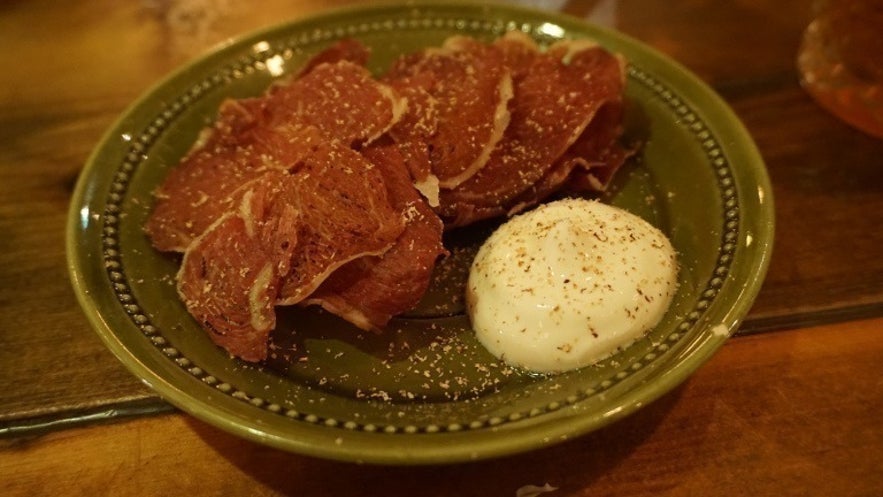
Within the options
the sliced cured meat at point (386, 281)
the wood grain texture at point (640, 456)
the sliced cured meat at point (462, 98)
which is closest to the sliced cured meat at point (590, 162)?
the sliced cured meat at point (462, 98)

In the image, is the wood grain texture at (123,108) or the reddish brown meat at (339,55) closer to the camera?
the wood grain texture at (123,108)

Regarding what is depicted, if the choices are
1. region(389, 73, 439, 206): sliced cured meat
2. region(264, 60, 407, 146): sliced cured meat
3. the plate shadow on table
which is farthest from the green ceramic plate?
region(264, 60, 407, 146): sliced cured meat

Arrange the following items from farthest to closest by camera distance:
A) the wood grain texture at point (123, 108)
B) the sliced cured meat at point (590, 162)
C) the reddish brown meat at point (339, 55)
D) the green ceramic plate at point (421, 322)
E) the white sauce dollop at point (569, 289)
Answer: the reddish brown meat at point (339, 55), the sliced cured meat at point (590, 162), the wood grain texture at point (123, 108), the white sauce dollop at point (569, 289), the green ceramic plate at point (421, 322)

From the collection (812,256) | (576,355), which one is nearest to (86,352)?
(576,355)

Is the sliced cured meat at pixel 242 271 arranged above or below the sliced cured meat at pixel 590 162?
below

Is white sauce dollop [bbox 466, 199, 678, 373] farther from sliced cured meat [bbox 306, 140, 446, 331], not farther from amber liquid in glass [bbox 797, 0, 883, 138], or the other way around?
amber liquid in glass [bbox 797, 0, 883, 138]

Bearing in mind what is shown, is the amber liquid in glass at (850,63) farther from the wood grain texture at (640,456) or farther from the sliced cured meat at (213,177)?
the sliced cured meat at (213,177)

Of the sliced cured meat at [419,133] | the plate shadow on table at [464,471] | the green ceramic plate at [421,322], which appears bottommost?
the plate shadow on table at [464,471]

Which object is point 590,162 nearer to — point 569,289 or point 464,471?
point 569,289
